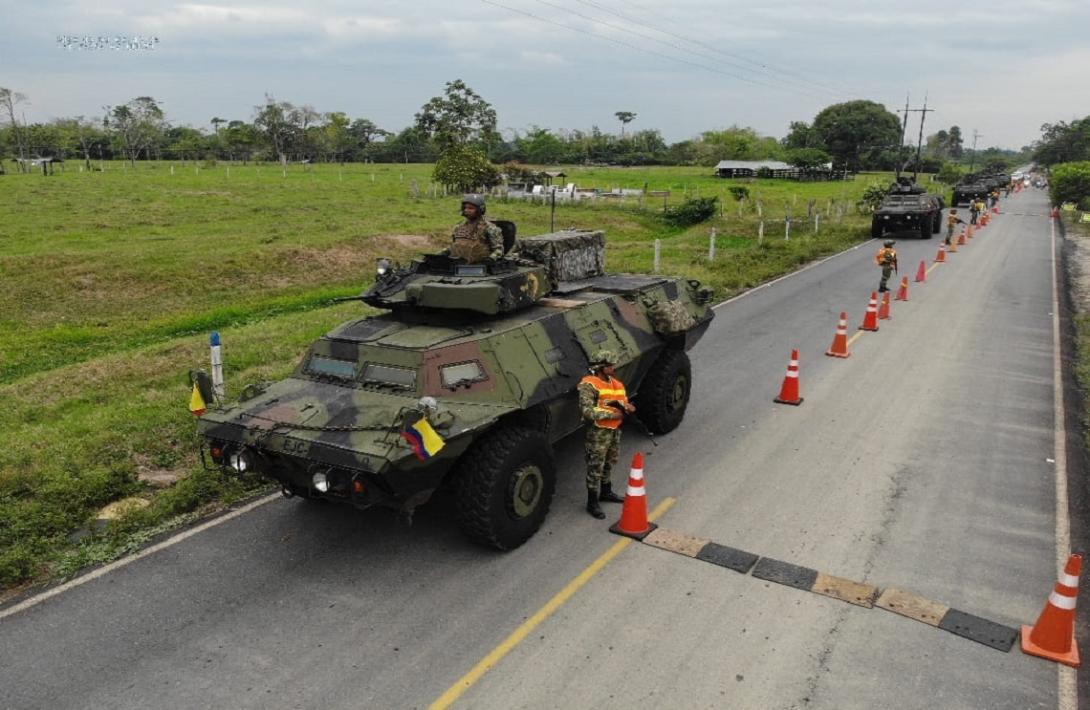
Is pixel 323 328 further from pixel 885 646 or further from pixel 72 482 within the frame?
pixel 885 646

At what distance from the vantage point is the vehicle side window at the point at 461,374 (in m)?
6.47

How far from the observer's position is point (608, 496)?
286 inches

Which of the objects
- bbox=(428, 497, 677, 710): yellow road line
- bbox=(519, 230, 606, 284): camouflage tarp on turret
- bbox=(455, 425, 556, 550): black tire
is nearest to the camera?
bbox=(428, 497, 677, 710): yellow road line

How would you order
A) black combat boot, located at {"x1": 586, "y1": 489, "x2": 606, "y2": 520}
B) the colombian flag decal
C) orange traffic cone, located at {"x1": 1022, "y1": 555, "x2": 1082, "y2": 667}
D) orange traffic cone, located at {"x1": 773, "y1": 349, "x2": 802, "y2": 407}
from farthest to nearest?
orange traffic cone, located at {"x1": 773, "y1": 349, "x2": 802, "y2": 407}, black combat boot, located at {"x1": 586, "y1": 489, "x2": 606, "y2": 520}, the colombian flag decal, orange traffic cone, located at {"x1": 1022, "y1": 555, "x2": 1082, "y2": 667}

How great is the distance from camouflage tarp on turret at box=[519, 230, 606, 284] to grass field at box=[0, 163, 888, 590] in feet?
13.0

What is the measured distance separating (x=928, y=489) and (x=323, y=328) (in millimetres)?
Answer: 9642

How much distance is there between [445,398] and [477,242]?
7.97 feet

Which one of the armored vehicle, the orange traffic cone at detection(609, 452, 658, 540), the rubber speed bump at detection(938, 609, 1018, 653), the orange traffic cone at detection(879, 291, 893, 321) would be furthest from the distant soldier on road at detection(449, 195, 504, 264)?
the armored vehicle

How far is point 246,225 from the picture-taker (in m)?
25.0

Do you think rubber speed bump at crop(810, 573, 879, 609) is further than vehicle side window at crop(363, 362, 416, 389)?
No

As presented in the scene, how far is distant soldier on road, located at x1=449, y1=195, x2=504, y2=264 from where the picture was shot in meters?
8.15

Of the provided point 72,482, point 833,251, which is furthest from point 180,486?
point 833,251

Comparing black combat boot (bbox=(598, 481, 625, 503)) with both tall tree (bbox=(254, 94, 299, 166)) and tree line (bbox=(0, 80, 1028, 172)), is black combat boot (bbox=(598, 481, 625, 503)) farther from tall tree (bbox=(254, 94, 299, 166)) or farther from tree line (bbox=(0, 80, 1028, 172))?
tall tree (bbox=(254, 94, 299, 166))

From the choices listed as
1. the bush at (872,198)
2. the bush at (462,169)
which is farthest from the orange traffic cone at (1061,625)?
the bush at (872,198)
